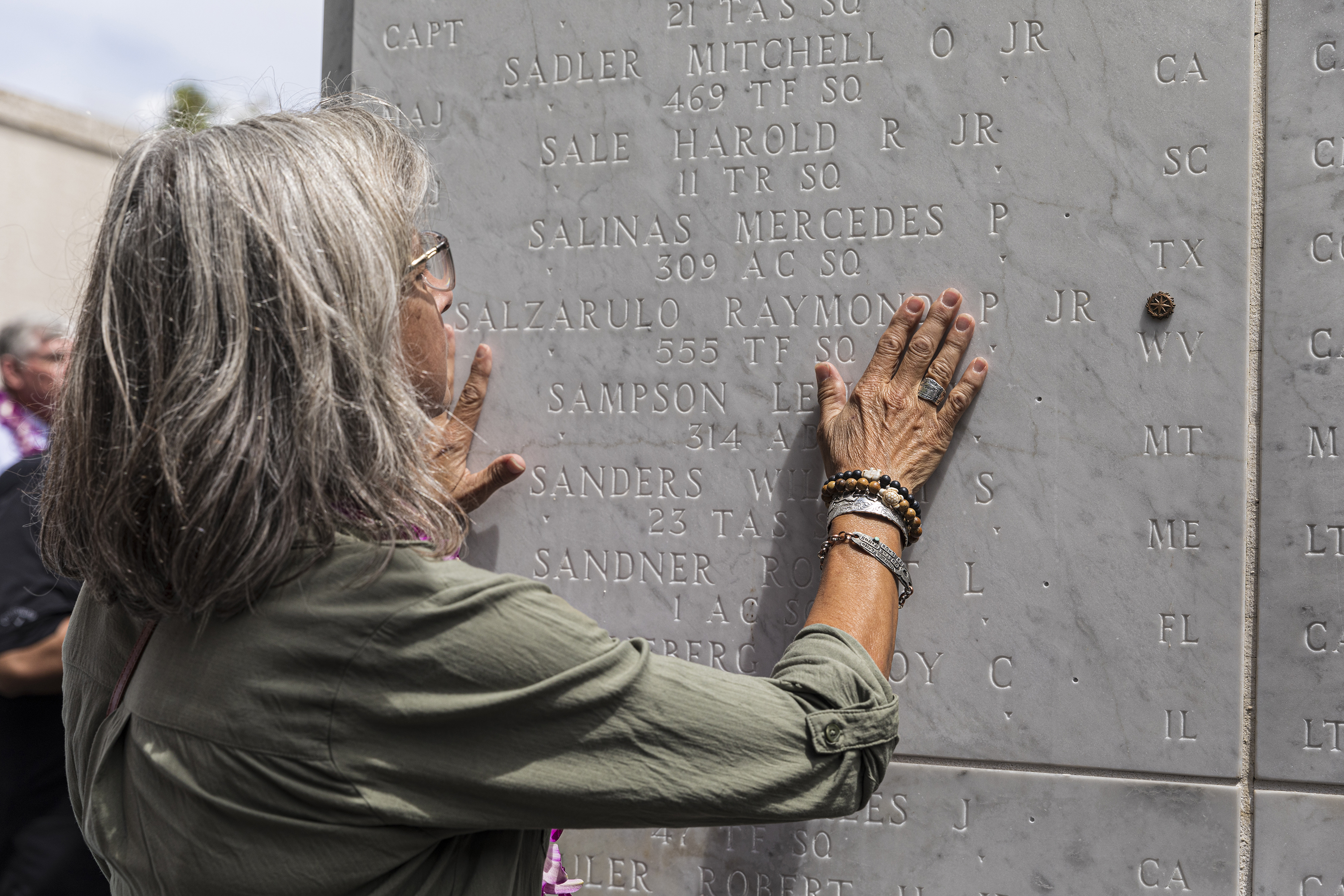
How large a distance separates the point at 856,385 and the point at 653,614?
801 millimetres

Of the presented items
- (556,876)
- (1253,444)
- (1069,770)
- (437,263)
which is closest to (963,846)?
(1069,770)

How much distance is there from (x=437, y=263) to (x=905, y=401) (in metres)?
1.07

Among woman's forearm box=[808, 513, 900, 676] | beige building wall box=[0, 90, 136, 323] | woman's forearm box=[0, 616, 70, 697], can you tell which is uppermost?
beige building wall box=[0, 90, 136, 323]

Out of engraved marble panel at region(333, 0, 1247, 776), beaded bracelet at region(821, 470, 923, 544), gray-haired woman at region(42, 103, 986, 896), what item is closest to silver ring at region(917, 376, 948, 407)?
engraved marble panel at region(333, 0, 1247, 776)

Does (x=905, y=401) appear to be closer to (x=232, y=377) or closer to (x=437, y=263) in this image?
(x=437, y=263)

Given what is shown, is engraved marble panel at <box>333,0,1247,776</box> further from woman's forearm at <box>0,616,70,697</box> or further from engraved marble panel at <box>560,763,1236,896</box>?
woman's forearm at <box>0,616,70,697</box>

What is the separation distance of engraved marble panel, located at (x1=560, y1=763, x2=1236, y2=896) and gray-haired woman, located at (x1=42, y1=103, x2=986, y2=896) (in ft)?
3.89

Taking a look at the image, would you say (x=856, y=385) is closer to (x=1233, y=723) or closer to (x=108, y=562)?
(x=1233, y=723)

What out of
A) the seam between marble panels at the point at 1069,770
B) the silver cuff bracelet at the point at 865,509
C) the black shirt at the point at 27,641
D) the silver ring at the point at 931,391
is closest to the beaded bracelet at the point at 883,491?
the silver cuff bracelet at the point at 865,509

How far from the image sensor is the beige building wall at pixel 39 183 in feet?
40.5

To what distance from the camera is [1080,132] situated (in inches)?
96.0

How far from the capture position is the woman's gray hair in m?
1.26

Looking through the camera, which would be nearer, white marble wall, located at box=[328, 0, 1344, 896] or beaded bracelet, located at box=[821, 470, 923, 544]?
beaded bracelet, located at box=[821, 470, 923, 544]

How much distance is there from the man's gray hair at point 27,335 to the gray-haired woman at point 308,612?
2.93 metres
